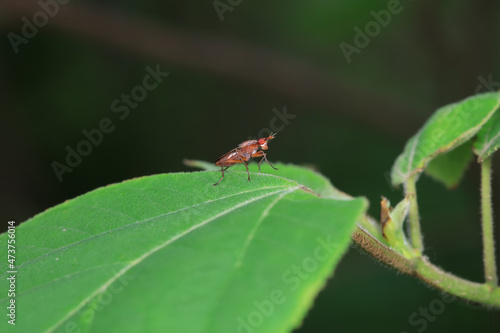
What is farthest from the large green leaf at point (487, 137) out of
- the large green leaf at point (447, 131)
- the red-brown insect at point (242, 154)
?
the red-brown insect at point (242, 154)

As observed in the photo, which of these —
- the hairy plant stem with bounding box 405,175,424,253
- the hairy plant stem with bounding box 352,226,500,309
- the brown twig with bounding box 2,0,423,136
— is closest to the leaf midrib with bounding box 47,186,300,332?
the hairy plant stem with bounding box 352,226,500,309

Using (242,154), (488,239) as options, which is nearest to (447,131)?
(488,239)

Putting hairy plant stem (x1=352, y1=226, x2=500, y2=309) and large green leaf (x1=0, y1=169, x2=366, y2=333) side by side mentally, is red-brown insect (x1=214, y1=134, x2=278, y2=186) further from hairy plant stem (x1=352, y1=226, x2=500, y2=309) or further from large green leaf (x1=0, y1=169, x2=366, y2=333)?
hairy plant stem (x1=352, y1=226, x2=500, y2=309)

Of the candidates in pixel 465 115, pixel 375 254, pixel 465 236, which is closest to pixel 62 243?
pixel 375 254

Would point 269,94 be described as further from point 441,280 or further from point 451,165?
point 441,280

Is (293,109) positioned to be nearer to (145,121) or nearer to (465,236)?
(145,121)
